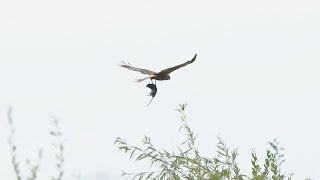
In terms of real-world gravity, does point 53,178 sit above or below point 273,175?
below

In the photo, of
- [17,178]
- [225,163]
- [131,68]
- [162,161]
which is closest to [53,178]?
[17,178]

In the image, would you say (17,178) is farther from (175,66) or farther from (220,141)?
(175,66)

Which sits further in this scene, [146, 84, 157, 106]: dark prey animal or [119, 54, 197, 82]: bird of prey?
[146, 84, 157, 106]: dark prey animal

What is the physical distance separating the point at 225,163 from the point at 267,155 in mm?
497

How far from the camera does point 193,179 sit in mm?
7656

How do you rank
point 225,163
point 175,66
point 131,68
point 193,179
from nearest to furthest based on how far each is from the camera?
point 175,66 < point 131,68 < point 193,179 < point 225,163

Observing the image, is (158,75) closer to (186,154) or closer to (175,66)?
(175,66)

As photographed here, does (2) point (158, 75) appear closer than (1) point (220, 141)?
Yes

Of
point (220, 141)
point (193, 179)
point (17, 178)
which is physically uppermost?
point (220, 141)

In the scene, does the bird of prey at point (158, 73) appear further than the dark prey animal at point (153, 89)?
No

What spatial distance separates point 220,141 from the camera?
27.9ft

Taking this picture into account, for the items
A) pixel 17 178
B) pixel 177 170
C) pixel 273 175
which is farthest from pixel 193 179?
pixel 17 178

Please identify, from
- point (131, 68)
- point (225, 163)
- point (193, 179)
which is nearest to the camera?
point (131, 68)

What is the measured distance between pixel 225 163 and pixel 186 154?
1.18 feet
